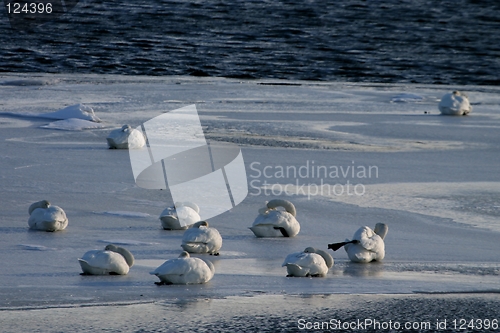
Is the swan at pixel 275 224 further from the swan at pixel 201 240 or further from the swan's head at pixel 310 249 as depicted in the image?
the swan's head at pixel 310 249

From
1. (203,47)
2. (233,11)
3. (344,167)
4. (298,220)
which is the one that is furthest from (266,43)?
(298,220)

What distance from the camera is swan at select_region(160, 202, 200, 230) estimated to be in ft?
17.9

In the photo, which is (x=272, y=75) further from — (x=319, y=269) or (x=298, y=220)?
(x=319, y=269)

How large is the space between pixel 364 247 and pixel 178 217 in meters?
1.13

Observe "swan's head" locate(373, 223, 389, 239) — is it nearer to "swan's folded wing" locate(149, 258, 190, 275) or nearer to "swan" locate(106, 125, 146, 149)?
"swan's folded wing" locate(149, 258, 190, 275)

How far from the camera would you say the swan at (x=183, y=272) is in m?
4.25

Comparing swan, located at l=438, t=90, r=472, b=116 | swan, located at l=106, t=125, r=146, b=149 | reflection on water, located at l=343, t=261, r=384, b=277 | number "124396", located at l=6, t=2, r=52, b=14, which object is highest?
reflection on water, located at l=343, t=261, r=384, b=277

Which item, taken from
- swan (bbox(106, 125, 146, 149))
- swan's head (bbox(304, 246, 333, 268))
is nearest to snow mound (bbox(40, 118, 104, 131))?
swan (bbox(106, 125, 146, 149))

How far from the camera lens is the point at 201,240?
4844 millimetres

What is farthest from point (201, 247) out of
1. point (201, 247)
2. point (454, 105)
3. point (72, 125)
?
point (454, 105)

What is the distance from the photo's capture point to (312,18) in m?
27.1

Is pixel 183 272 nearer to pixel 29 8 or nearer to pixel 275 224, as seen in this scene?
pixel 275 224

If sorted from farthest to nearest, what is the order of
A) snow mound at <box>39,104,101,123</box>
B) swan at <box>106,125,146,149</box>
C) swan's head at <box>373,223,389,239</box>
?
snow mound at <box>39,104,101,123</box> < swan at <box>106,125,146,149</box> < swan's head at <box>373,223,389,239</box>

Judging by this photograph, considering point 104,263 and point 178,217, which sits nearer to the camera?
point 104,263
